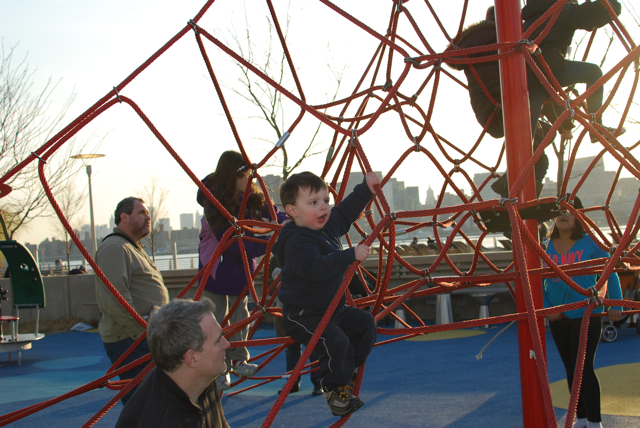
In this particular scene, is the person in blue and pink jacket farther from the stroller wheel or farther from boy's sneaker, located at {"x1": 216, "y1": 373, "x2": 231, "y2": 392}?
the stroller wheel

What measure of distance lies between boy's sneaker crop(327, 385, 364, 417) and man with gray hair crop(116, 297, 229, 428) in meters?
0.43

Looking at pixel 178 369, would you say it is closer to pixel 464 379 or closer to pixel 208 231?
pixel 208 231

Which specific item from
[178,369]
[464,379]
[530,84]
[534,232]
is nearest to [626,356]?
[464,379]

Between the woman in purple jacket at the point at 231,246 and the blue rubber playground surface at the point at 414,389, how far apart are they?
638 mm

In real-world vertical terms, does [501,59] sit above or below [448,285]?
above

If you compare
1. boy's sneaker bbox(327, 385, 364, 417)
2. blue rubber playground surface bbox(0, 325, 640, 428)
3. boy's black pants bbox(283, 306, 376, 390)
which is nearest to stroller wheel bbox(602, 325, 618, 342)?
blue rubber playground surface bbox(0, 325, 640, 428)

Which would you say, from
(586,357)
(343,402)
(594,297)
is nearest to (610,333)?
(586,357)

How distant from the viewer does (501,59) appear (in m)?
2.17

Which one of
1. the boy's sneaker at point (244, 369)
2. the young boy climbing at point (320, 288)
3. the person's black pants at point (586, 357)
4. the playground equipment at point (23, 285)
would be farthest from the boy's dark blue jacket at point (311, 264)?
the playground equipment at point (23, 285)

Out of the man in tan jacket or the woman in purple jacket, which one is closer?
the man in tan jacket

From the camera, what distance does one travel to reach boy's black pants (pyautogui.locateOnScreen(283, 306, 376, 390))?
5.66 ft

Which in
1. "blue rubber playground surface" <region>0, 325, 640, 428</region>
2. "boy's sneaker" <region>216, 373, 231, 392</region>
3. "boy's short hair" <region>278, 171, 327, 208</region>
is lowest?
"blue rubber playground surface" <region>0, 325, 640, 428</region>

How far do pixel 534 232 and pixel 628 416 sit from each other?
1331mm

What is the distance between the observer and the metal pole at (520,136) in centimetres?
215
